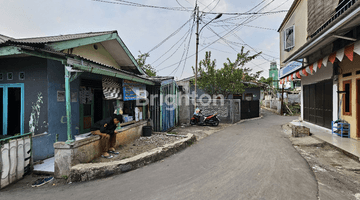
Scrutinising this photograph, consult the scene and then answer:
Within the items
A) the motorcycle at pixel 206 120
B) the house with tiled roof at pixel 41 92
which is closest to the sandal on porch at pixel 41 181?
the house with tiled roof at pixel 41 92

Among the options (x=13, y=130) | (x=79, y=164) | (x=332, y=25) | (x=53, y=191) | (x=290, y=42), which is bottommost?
(x=53, y=191)

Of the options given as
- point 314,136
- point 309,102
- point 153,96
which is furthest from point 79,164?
point 309,102

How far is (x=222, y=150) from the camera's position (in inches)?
241

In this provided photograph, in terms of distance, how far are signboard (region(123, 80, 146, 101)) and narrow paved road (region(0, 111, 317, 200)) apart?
3058 millimetres

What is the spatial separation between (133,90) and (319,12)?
909cm

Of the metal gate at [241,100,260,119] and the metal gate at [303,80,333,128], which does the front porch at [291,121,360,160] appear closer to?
the metal gate at [303,80,333,128]

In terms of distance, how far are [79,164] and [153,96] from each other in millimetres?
5099

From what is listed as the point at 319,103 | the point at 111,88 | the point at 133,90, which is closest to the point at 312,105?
the point at 319,103

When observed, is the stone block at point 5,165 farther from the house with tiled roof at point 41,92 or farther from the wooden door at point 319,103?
the wooden door at point 319,103

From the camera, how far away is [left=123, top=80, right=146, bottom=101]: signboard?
21.9ft

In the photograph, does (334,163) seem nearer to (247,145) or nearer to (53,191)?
(247,145)

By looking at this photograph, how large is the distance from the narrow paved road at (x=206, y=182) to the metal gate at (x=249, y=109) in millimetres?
10212

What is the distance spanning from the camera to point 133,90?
7133 mm

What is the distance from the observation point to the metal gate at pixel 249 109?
50.6 feet
